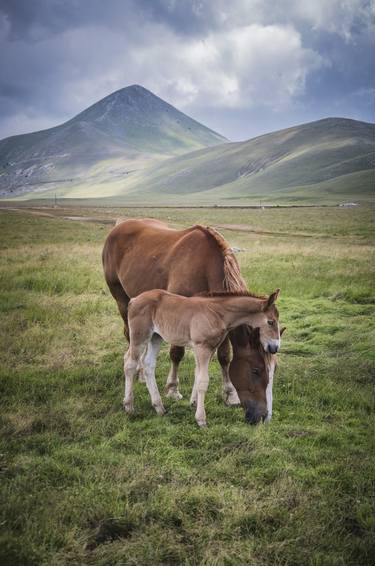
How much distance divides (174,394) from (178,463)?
203cm

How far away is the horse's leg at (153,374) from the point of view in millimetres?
6230

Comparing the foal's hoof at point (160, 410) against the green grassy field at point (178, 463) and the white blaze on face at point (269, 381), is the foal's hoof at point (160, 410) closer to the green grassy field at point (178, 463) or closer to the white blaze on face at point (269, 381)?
the green grassy field at point (178, 463)

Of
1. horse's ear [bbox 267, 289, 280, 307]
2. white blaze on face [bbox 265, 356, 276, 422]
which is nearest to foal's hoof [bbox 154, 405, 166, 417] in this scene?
white blaze on face [bbox 265, 356, 276, 422]

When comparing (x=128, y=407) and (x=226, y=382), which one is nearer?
(x=128, y=407)

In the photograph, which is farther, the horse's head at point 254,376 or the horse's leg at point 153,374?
the horse's leg at point 153,374

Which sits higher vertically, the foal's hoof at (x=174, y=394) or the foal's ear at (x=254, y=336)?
the foal's ear at (x=254, y=336)

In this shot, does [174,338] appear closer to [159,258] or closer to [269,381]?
[269,381]

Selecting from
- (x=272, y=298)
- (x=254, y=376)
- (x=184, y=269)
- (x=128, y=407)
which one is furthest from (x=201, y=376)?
(x=184, y=269)

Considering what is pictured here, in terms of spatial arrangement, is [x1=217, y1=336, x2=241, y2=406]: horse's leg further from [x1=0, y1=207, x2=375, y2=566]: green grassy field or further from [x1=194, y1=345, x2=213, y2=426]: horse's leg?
[x1=194, y1=345, x2=213, y2=426]: horse's leg

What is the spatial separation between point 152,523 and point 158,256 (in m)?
4.62

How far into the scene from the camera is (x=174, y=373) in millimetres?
6840

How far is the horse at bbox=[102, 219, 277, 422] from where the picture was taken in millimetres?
6070

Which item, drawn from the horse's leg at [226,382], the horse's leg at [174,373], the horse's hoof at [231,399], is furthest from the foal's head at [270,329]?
the horse's leg at [174,373]

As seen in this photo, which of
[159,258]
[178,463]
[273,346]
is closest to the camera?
[178,463]
